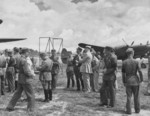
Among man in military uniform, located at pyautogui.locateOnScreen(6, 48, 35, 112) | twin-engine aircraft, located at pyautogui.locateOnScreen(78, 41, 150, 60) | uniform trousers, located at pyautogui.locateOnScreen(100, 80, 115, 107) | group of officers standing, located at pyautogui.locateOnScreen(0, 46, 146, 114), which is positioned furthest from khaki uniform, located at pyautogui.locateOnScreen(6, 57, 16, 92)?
twin-engine aircraft, located at pyautogui.locateOnScreen(78, 41, 150, 60)

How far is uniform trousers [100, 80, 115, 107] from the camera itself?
258 inches

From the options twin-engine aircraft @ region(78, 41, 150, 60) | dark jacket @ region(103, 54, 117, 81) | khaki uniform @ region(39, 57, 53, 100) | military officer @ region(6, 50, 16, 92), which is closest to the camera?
dark jacket @ region(103, 54, 117, 81)

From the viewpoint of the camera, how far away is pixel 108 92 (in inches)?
270

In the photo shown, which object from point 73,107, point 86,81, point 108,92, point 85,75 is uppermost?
point 85,75

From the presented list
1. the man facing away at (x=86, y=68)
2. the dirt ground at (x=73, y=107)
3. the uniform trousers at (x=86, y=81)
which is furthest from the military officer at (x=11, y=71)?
the uniform trousers at (x=86, y=81)

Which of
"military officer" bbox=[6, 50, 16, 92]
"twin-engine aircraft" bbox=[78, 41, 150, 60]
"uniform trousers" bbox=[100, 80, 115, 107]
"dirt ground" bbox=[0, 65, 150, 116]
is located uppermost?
"twin-engine aircraft" bbox=[78, 41, 150, 60]

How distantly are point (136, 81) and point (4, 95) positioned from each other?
5.05 metres

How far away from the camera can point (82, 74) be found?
9445 mm

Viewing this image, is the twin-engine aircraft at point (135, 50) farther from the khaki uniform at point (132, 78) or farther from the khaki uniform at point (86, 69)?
the khaki uniform at point (132, 78)

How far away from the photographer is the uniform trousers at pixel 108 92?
21.5 ft

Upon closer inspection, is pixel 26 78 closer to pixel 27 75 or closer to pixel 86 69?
pixel 27 75

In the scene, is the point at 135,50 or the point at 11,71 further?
the point at 135,50

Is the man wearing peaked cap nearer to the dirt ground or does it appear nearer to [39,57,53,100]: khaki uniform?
the dirt ground

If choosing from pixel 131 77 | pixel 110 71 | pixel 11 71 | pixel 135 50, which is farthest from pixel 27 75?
pixel 135 50
